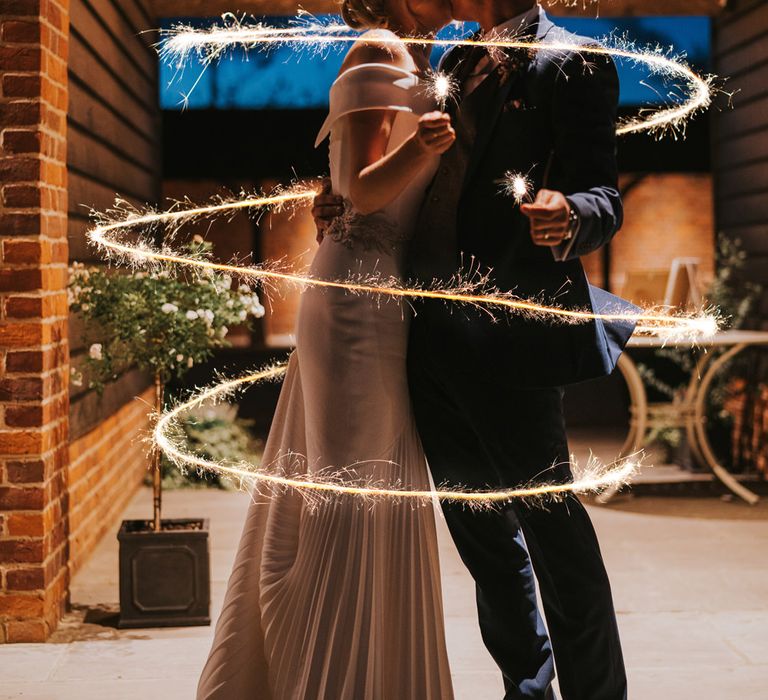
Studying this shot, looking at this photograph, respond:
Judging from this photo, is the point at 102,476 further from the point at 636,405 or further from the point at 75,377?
the point at 636,405

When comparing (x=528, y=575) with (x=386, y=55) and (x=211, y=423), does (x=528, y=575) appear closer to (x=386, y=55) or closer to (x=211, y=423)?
(x=386, y=55)

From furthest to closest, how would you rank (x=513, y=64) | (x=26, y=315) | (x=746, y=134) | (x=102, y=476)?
(x=746, y=134), (x=102, y=476), (x=26, y=315), (x=513, y=64)

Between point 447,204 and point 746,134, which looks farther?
point 746,134

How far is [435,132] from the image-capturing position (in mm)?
1946

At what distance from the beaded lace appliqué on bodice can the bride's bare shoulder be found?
0.30 meters

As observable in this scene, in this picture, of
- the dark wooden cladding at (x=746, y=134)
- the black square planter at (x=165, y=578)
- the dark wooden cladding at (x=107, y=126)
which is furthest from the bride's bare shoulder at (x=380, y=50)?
the dark wooden cladding at (x=746, y=134)

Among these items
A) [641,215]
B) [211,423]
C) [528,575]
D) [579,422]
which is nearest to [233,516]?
[211,423]

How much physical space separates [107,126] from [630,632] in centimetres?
355

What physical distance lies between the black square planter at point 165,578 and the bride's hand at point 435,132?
224cm

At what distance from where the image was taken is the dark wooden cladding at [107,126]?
176 inches

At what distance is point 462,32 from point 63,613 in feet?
8.50

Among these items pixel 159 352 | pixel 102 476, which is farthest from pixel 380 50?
pixel 102 476

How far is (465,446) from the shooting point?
236 centimetres

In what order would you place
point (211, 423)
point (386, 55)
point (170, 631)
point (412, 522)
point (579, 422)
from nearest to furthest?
point (386, 55) < point (412, 522) < point (170, 631) < point (211, 423) < point (579, 422)
